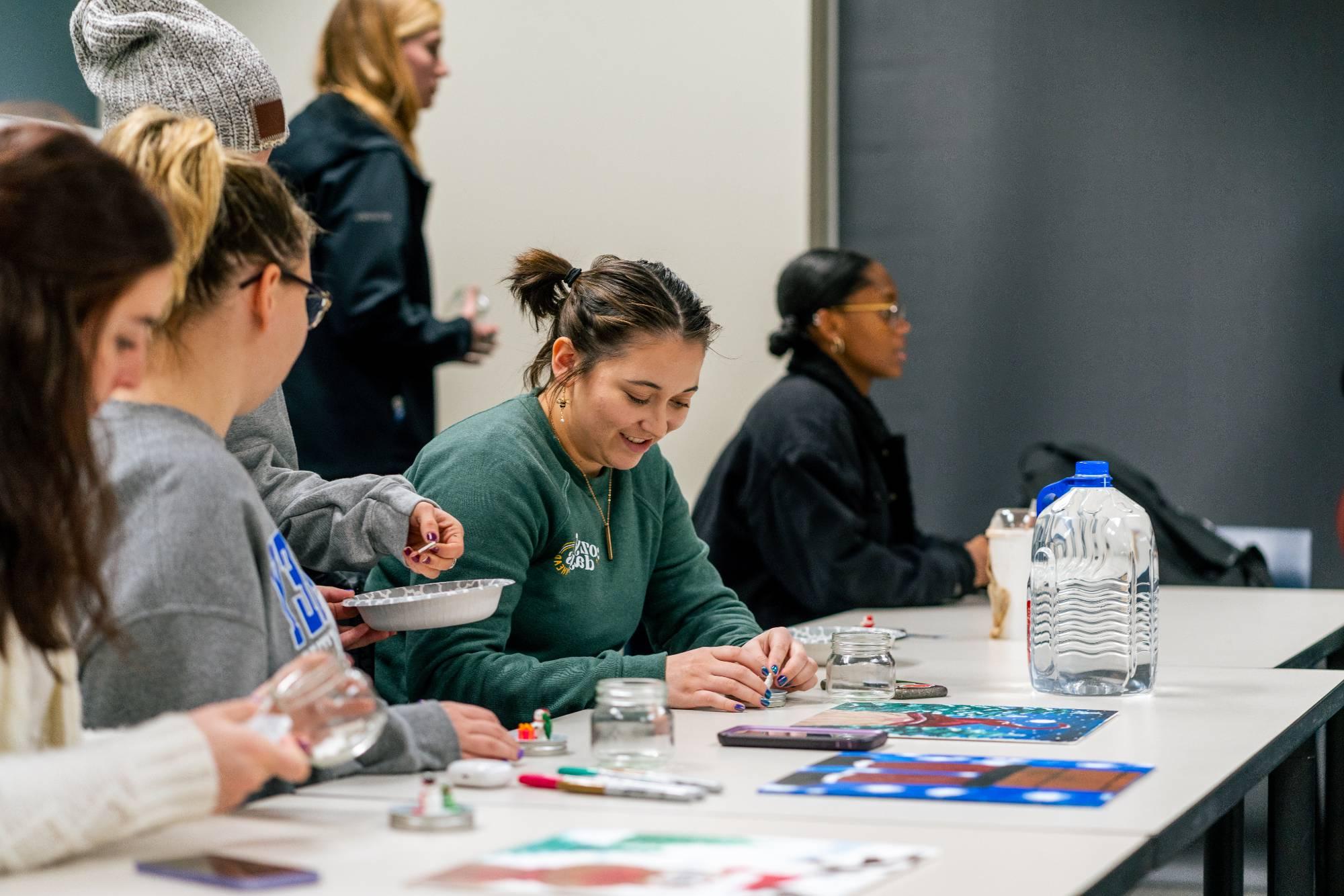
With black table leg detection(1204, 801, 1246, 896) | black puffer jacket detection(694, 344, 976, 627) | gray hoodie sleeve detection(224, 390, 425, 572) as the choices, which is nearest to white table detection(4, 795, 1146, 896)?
gray hoodie sleeve detection(224, 390, 425, 572)

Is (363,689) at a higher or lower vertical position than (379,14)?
lower

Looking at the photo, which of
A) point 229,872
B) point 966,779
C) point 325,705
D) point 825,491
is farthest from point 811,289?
point 229,872

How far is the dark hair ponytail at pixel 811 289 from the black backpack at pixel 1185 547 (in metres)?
0.65

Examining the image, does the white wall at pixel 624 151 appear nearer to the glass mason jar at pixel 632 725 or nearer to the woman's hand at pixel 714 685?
the woman's hand at pixel 714 685

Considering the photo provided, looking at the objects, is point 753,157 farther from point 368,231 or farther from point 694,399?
point 368,231

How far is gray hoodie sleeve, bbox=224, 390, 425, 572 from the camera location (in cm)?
186

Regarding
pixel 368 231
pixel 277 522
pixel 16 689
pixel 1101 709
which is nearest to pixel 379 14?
pixel 368 231

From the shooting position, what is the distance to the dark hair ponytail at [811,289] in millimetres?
3619

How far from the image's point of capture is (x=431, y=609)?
1.65 metres

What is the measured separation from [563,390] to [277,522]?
42 centimetres

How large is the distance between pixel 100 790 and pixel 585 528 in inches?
42.0

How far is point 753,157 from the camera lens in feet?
15.2

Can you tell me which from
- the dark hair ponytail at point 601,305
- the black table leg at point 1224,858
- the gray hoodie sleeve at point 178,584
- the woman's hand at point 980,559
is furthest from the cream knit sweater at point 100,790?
the woman's hand at point 980,559

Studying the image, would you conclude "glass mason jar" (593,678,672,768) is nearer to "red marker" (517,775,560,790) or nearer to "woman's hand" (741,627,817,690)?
"red marker" (517,775,560,790)
